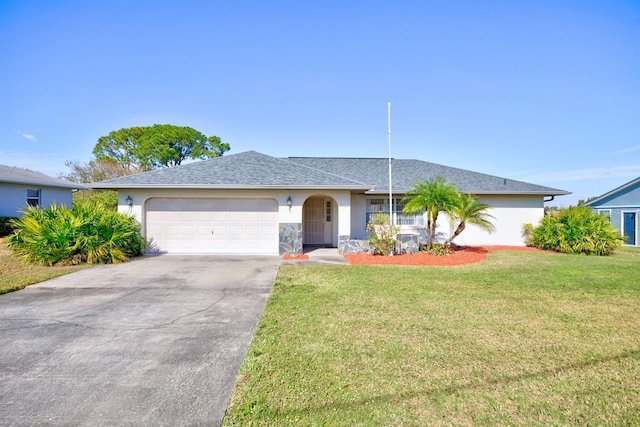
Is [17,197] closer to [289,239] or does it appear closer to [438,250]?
[289,239]

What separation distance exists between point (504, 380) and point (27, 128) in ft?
96.9

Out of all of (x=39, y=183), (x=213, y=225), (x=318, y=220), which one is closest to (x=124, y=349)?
→ (x=213, y=225)

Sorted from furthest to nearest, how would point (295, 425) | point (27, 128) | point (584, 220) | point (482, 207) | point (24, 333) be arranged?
point (27, 128), point (584, 220), point (482, 207), point (24, 333), point (295, 425)

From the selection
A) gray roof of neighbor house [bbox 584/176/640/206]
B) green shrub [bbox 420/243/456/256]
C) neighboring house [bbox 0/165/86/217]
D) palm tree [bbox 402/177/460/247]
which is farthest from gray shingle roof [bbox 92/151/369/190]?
gray roof of neighbor house [bbox 584/176/640/206]

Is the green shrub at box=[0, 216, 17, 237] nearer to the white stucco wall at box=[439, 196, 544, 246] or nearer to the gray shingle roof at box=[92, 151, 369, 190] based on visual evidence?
the gray shingle roof at box=[92, 151, 369, 190]

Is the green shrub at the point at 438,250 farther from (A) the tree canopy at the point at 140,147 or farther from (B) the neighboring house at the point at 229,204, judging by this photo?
(A) the tree canopy at the point at 140,147

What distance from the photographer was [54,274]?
820 centimetres

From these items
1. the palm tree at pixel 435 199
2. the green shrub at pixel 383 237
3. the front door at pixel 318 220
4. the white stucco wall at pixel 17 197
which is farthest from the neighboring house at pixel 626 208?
the white stucco wall at pixel 17 197

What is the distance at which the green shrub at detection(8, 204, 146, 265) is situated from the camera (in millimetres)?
9625

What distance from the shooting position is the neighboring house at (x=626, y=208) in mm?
17719

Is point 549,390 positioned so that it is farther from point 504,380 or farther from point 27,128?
point 27,128

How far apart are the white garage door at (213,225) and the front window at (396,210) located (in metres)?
5.06

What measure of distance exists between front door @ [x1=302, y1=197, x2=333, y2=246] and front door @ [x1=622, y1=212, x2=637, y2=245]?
18.5 metres

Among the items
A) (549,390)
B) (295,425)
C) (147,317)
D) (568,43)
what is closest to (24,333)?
(147,317)
